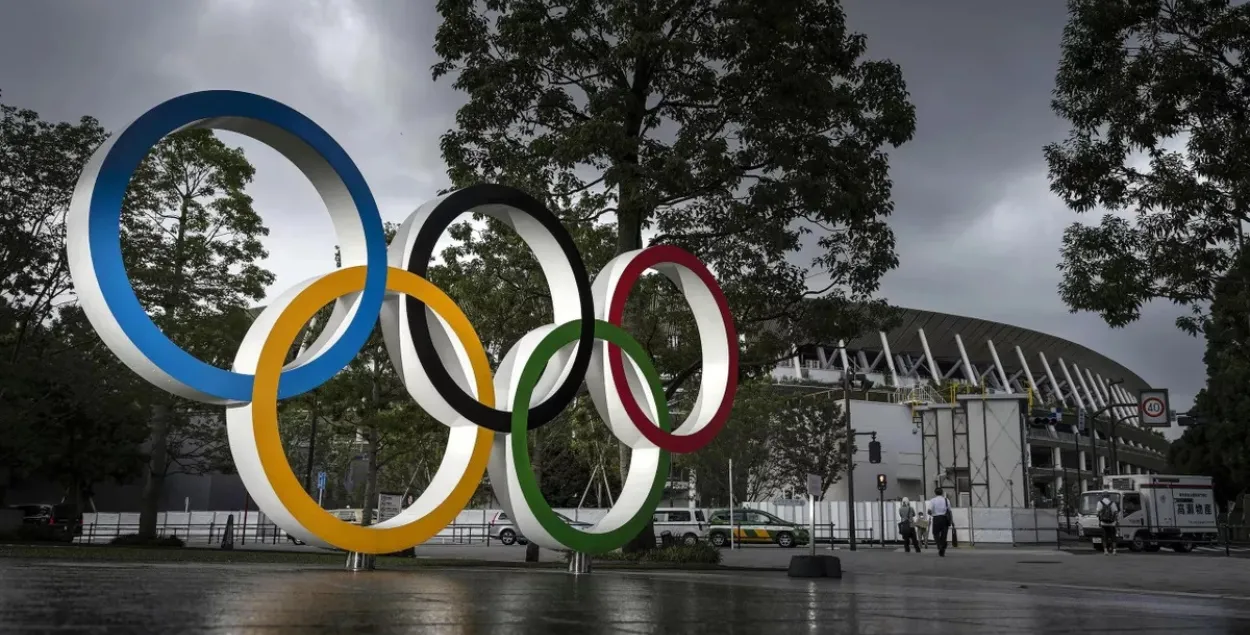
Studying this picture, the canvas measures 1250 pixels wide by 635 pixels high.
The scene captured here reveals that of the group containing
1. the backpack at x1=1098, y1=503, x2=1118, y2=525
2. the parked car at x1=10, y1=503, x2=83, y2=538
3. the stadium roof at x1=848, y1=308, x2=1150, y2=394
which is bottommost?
the parked car at x1=10, y1=503, x2=83, y2=538

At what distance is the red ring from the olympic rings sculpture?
0.02 meters

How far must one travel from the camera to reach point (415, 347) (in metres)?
12.7

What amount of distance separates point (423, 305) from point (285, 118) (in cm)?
281

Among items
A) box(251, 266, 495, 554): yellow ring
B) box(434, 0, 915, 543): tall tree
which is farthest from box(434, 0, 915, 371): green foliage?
box(251, 266, 495, 554): yellow ring

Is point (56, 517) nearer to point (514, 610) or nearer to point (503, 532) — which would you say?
point (503, 532)

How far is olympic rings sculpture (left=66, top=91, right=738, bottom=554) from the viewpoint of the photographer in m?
10.3

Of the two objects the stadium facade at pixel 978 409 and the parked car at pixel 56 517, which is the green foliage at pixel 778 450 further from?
the parked car at pixel 56 517

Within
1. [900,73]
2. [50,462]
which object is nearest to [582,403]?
[900,73]

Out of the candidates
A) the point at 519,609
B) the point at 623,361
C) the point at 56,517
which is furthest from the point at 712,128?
the point at 56,517

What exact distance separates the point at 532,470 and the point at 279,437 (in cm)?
362

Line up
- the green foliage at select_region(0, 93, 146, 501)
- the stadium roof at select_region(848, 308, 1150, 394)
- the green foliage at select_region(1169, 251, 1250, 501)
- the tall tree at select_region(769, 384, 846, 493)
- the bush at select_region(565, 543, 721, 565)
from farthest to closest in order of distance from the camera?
the stadium roof at select_region(848, 308, 1150, 394) < the tall tree at select_region(769, 384, 846, 493) < the green foliage at select_region(1169, 251, 1250, 501) < the green foliage at select_region(0, 93, 146, 501) < the bush at select_region(565, 543, 721, 565)

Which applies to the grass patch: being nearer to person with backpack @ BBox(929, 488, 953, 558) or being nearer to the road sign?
person with backpack @ BBox(929, 488, 953, 558)

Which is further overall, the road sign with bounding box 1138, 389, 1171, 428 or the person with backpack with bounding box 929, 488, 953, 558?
the road sign with bounding box 1138, 389, 1171, 428

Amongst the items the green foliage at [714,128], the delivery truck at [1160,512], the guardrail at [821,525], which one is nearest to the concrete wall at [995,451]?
the guardrail at [821,525]
